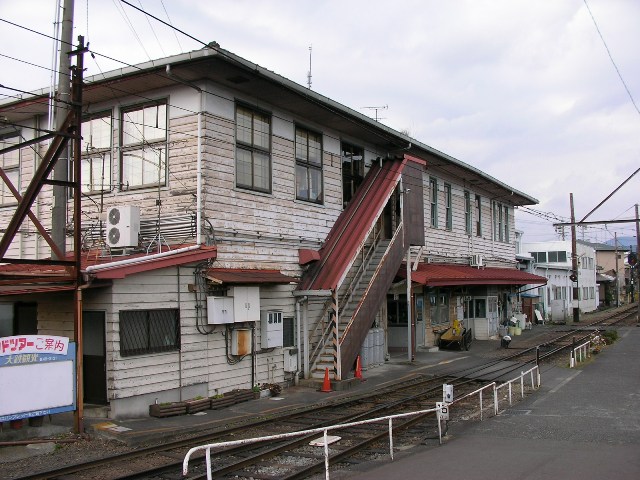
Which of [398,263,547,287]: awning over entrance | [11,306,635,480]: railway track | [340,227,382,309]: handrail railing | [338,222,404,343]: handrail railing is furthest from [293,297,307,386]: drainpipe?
[398,263,547,287]: awning over entrance

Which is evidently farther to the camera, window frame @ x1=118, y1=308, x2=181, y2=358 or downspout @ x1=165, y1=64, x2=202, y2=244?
downspout @ x1=165, y1=64, x2=202, y2=244

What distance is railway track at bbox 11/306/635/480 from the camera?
A: 8.73 metres

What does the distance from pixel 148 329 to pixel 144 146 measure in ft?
15.5

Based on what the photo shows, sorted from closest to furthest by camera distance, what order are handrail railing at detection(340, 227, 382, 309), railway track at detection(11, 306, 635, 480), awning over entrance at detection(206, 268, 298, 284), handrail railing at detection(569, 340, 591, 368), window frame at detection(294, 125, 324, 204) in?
1. railway track at detection(11, 306, 635, 480)
2. awning over entrance at detection(206, 268, 298, 284)
3. window frame at detection(294, 125, 324, 204)
4. handrail railing at detection(340, 227, 382, 309)
5. handrail railing at detection(569, 340, 591, 368)

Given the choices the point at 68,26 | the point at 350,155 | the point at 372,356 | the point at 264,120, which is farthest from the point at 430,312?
the point at 68,26

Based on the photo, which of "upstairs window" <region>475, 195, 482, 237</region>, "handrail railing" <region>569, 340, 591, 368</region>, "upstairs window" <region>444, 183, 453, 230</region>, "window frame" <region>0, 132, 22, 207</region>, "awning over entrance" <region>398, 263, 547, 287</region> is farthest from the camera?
"upstairs window" <region>475, 195, 482, 237</region>

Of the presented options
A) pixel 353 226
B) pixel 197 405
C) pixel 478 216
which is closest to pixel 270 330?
pixel 197 405

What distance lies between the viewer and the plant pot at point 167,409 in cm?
1235

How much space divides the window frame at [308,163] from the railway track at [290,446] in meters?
5.82

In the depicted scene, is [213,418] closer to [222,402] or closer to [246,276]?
[222,402]

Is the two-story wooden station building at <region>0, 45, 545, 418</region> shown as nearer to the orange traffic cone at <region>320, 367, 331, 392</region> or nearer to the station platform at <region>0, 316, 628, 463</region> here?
the station platform at <region>0, 316, 628, 463</region>

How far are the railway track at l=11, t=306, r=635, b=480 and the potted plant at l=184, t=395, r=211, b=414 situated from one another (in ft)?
5.54

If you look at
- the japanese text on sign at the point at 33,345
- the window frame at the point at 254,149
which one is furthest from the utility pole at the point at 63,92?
the window frame at the point at 254,149

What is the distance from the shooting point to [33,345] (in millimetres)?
10070
